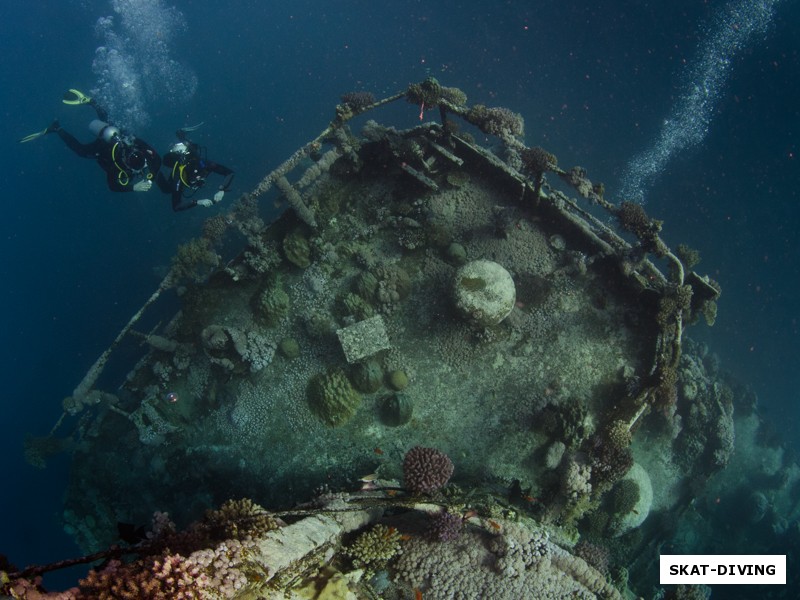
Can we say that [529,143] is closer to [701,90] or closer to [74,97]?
[701,90]

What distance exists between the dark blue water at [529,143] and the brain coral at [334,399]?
16322mm

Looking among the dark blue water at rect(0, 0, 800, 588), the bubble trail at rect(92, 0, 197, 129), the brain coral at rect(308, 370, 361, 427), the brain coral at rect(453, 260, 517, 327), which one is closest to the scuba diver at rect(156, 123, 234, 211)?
the brain coral at rect(308, 370, 361, 427)

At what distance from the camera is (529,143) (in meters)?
26.9

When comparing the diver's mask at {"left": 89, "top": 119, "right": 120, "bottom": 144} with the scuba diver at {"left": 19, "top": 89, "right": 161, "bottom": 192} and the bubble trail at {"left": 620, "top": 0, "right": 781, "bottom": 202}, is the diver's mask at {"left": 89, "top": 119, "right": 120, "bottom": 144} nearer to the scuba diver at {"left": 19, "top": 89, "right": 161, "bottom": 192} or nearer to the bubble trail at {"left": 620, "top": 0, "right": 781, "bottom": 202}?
the scuba diver at {"left": 19, "top": 89, "right": 161, "bottom": 192}

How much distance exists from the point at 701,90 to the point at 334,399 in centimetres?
2861

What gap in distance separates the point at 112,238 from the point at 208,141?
10.6m

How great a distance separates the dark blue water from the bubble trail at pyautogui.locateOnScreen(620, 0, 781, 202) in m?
0.39

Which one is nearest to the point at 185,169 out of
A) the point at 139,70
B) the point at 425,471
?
the point at 425,471

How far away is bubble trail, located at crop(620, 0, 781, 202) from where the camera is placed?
22.4 m

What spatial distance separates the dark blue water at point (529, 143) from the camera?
22266mm

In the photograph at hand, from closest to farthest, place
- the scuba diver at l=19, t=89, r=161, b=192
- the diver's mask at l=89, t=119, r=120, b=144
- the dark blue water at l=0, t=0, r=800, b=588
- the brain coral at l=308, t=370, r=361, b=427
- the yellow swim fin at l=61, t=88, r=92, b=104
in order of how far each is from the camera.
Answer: the brain coral at l=308, t=370, r=361, b=427
the scuba diver at l=19, t=89, r=161, b=192
the diver's mask at l=89, t=119, r=120, b=144
the yellow swim fin at l=61, t=88, r=92, b=104
the dark blue water at l=0, t=0, r=800, b=588

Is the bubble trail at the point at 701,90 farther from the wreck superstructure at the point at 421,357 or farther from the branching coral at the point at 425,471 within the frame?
the branching coral at the point at 425,471

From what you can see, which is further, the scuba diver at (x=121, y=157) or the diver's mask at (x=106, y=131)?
the diver's mask at (x=106, y=131)

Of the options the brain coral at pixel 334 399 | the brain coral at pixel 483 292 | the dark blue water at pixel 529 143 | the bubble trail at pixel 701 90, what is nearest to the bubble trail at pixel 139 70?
the dark blue water at pixel 529 143
